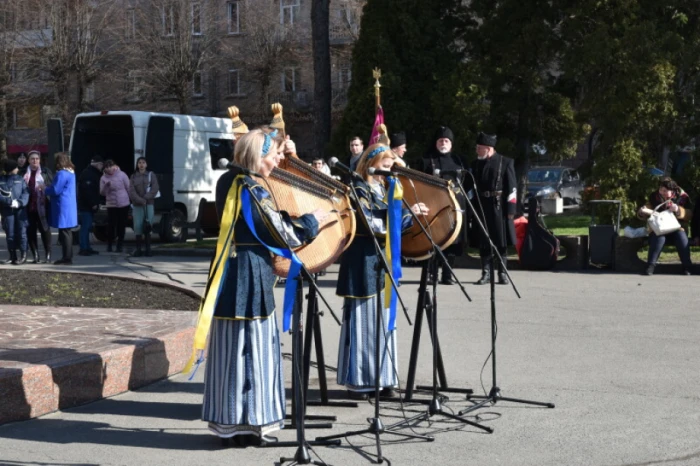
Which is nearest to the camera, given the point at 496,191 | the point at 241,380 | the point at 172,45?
the point at 241,380

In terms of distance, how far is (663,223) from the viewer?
15.5m

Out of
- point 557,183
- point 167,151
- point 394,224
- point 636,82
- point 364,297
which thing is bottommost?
point 364,297

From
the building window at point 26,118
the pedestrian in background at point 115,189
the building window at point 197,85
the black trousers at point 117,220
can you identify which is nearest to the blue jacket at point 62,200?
the pedestrian in background at point 115,189

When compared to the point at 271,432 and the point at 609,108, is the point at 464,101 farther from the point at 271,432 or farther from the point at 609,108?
the point at 271,432

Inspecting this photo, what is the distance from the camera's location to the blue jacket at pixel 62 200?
57.2 ft

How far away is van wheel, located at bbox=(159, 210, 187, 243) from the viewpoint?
23406mm

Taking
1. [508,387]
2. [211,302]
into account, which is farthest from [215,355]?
[508,387]

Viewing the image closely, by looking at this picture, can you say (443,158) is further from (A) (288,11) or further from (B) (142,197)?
(A) (288,11)

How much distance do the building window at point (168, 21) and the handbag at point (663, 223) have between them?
35495 mm

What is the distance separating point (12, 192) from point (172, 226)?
21.0 ft

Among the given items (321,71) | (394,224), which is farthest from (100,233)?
(394,224)

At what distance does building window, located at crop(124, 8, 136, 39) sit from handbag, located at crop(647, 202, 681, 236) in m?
36.5

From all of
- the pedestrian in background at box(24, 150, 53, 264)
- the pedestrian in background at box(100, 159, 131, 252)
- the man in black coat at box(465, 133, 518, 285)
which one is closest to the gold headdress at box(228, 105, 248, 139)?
the man in black coat at box(465, 133, 518, 285)

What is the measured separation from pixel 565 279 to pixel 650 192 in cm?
314
